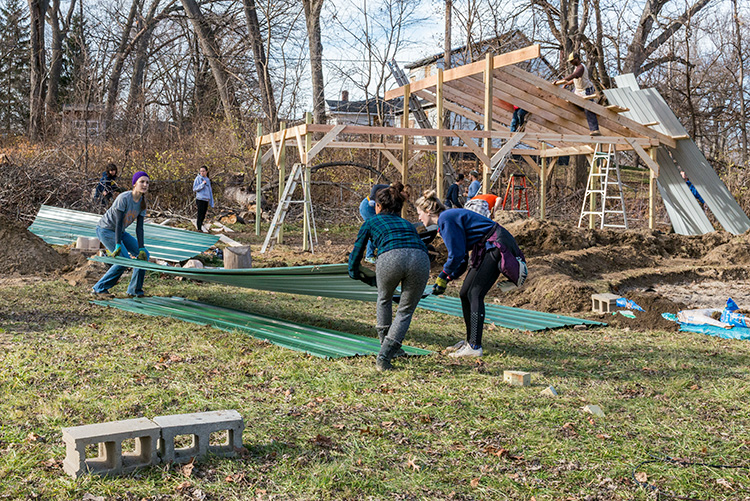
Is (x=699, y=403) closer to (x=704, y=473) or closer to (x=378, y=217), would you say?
(x=704, y=473)

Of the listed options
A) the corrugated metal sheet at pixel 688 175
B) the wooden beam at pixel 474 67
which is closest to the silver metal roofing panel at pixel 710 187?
the corrugated metal sheet at pixel 688 175

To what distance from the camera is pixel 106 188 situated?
16.5 m

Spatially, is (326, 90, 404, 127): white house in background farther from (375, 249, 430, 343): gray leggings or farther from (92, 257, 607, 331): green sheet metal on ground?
(375, 249, 430, 343): gray leggings

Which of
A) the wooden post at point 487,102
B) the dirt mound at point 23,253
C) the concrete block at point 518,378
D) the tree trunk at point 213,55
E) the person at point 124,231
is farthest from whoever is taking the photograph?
the tree trunk at point 213,55

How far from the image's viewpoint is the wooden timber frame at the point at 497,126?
12.8 m

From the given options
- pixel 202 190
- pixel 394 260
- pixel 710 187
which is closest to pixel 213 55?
pixel 202 190

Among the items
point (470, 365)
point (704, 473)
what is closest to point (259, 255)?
point (470, 365)

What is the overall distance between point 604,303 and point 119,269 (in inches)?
244

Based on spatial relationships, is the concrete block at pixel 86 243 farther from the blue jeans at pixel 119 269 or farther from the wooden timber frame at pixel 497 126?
the wooden timber frame at pixel 497 126

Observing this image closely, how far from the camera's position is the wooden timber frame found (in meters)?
12.8

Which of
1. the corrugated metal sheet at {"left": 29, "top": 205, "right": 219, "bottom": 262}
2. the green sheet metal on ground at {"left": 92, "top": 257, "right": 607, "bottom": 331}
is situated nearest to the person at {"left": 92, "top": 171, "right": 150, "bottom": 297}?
the green sheet metal on ground at {"left": 92, "top": 257, "right": 607, "bottom": 331}

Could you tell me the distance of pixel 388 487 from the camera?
326 centimetres

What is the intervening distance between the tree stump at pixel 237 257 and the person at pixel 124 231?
2309 millimetres

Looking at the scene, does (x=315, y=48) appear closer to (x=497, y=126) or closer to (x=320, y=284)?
(x=497, y=126)
